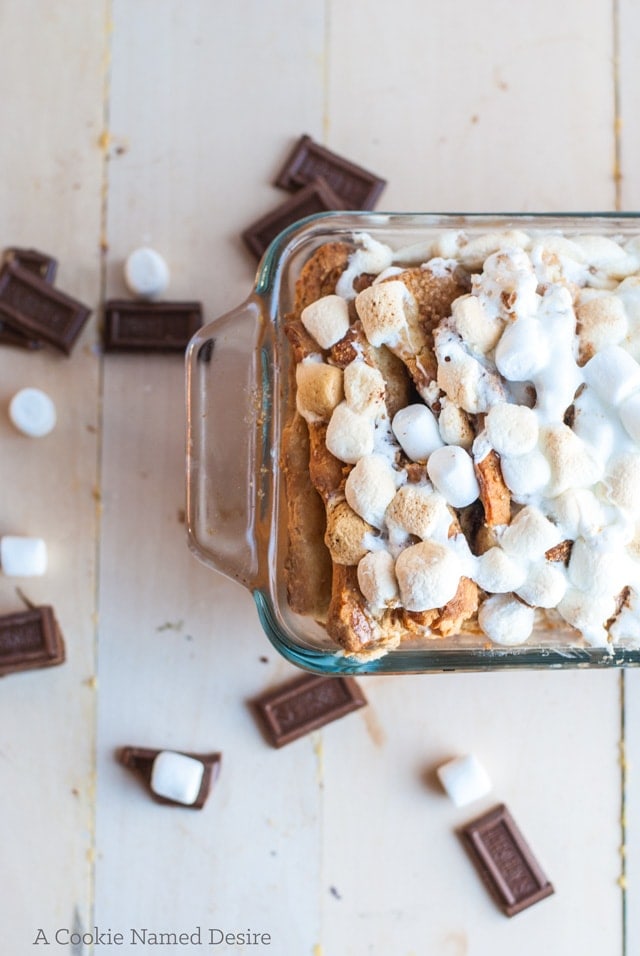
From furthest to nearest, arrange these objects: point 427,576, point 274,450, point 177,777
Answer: point 177,777 → point 274,450 → point 427,576

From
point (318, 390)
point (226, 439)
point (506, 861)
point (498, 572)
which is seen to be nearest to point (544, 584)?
point (498, 572)

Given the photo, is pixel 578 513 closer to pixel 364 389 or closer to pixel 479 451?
pixel 479 451

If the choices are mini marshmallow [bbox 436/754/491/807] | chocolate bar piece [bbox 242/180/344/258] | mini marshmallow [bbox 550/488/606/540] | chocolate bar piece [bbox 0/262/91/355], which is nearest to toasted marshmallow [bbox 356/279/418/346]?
mini marshmallow [bbox 550/488/606/540]

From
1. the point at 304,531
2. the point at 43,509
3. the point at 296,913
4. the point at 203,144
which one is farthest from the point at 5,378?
the point at 296,913

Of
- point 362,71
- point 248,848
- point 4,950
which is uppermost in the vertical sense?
point 362,71

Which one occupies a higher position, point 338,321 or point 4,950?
point 338,321

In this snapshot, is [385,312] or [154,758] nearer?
[385,312]

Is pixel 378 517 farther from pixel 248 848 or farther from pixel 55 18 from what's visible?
pixel 55 18
